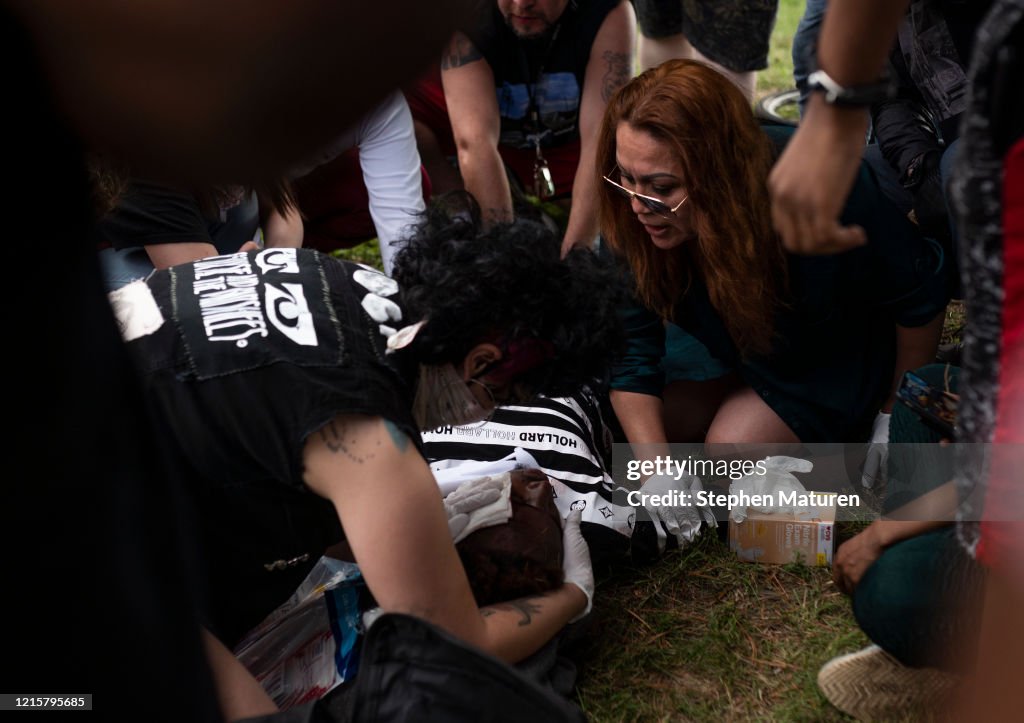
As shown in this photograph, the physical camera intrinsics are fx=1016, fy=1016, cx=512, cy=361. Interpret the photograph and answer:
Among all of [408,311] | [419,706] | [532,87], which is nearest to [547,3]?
[532,87]

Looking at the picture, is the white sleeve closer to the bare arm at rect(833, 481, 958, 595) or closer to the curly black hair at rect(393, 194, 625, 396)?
the curly black hair at rect(393, 194, 625, 396)

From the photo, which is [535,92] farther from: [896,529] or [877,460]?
[896,529]

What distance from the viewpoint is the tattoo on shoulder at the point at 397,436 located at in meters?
1.52

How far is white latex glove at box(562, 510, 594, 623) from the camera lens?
2.11 meters

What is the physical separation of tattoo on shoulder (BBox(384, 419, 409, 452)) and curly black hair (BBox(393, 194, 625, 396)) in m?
0.15

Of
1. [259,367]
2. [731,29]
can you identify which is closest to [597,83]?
[731,29]

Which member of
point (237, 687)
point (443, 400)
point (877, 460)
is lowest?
point (877, 460)

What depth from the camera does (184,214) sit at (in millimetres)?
2787

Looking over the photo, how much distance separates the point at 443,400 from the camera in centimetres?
171

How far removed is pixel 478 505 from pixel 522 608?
0.26 meters

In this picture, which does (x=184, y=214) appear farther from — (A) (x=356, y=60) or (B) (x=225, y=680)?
(A) (x=356, y=60)

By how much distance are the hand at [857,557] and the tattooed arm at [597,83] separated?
1.48 metres

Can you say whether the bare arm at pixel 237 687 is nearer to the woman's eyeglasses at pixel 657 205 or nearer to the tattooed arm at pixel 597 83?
the woman's eyeglasses at pixel 657 205

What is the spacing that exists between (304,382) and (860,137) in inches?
33.7
